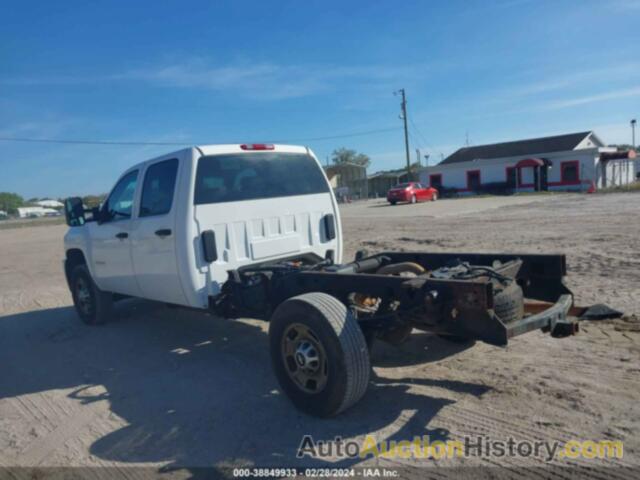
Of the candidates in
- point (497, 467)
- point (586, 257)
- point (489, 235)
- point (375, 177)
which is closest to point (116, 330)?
point (497, 467)

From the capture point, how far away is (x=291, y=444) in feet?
11.4

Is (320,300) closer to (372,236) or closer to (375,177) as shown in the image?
(372,236)

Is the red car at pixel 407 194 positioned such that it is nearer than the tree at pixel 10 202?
Yes

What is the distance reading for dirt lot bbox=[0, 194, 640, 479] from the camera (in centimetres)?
345

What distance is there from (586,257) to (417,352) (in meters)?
5.75

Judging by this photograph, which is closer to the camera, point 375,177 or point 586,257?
point 586,257

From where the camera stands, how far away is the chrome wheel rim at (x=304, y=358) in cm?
377

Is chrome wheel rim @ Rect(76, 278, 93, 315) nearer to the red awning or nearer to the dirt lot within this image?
the dirt lot

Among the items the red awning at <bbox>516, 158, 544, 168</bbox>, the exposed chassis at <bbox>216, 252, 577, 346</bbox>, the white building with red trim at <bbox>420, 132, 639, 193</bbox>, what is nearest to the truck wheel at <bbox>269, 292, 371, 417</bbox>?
the exposed chassis at <bbox>216, 252, 577, 346</bbox>

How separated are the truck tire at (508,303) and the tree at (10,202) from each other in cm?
14106

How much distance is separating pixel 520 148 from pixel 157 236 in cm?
4450

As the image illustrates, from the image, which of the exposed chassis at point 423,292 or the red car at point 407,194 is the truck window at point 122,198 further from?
the red car at point 407,194

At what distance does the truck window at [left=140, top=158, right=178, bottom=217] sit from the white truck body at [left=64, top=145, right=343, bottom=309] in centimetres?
1

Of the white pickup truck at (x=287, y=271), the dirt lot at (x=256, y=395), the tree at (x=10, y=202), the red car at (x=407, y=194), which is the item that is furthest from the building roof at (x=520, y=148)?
the tree at (x=10, y=202)
